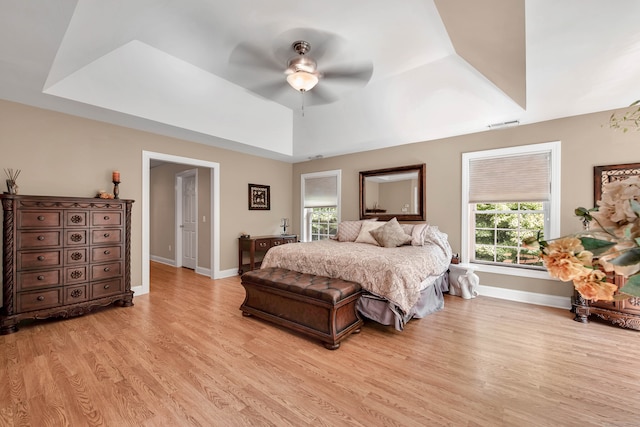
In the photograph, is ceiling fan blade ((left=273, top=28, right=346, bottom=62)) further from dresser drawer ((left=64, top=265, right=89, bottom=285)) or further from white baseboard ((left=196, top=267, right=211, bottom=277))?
white baseboard ((left=196, top=267, right=211, bottom=277))

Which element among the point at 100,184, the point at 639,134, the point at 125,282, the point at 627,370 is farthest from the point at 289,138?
the point at 627,370

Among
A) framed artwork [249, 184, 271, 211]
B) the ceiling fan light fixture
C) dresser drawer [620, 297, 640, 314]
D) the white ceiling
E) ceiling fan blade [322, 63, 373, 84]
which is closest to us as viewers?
the white ceiling

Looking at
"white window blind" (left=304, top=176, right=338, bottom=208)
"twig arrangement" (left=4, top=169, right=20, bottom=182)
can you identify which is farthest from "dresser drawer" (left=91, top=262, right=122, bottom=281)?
"white window blind" (left=304, top=176, right=338, bottom=208)

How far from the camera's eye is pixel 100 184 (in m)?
3.78

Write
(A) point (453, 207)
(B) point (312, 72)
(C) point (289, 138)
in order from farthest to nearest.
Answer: (C) point (289, 138)
(A) point (453, 207)
(B) point (312, 72)

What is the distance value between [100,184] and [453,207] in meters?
5.30

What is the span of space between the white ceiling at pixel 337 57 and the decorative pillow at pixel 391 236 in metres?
1.57

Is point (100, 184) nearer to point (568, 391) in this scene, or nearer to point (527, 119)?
point (568, 391)

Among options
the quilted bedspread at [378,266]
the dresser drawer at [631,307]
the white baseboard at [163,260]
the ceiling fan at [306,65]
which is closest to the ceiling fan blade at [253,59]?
the ceiling fan at [306,65]

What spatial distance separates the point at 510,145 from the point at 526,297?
218 centimetres

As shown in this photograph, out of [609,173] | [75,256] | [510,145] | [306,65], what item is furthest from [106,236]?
[609,173]

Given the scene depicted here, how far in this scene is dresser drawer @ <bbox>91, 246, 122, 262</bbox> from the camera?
335 cm

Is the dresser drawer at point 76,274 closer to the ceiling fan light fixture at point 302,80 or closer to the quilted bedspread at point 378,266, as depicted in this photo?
the quilted bedspread at point 378,266

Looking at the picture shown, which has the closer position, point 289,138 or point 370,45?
point 370,45
